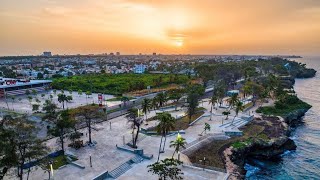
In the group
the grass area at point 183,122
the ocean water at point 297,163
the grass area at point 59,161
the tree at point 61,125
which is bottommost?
the ocean water at point 297,163

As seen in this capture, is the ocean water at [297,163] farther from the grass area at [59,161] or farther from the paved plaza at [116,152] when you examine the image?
the grass area at [59,161]

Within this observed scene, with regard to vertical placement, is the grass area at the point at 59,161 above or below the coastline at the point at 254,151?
above

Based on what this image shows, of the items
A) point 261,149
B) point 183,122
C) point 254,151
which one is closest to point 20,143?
point 183,122

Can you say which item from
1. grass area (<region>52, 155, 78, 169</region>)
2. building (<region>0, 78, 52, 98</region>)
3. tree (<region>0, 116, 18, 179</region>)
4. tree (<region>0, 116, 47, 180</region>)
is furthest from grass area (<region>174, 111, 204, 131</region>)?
building (<region>0, 78, 52, 98</region>)

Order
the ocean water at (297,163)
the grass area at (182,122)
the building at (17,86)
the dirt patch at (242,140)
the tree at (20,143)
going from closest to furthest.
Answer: the tree at (20,143), the dirt patch at (242,140), the ocean water at (297,163), the grass area at (182,122), the building at (17,86)

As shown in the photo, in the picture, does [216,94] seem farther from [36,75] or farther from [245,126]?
[36,75]

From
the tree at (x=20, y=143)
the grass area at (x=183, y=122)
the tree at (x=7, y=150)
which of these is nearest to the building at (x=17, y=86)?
the grass area at (x=183, y=122)
